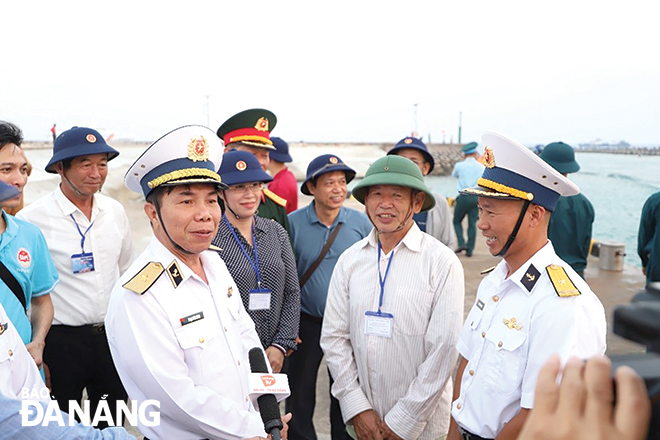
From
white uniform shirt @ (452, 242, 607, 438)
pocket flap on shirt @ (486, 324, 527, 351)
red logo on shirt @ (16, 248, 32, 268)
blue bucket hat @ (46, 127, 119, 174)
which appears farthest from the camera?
blue bucket hat @ (46, 127, 119, 174)

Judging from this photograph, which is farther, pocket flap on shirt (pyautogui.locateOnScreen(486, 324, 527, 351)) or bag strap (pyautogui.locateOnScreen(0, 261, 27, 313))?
bag strap (pyautogui.locateOnScreen(0, 261, 27, 313))

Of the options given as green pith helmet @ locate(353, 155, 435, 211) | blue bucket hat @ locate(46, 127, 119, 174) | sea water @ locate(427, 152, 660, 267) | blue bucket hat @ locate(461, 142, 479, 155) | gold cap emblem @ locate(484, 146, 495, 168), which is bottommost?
sea water @ locate(427, 152, 660, 267)

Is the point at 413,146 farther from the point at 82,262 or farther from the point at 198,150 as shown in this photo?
the point at 82,262

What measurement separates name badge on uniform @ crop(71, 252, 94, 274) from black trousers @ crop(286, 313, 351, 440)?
1484 millimetres

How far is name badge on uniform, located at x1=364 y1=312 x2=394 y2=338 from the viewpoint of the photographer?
2.44 meters

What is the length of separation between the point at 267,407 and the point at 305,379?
70.8 inches

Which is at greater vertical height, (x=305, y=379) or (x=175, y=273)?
(x=175, y=273)

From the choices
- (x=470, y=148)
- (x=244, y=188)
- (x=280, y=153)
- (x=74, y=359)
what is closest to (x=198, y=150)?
(x=244, y=188)

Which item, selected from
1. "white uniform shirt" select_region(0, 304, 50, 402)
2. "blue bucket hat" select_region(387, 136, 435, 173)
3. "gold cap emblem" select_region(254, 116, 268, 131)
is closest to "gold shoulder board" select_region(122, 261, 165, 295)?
"white uniform shirt" select_region(0, 304, 50, 402)

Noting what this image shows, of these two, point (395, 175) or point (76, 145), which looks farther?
point (76, 145)

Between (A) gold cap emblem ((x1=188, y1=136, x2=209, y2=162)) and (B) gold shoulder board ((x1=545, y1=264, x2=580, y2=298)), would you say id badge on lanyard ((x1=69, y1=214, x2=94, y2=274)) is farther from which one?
(B) gold shoulder board ((x1=545, y1=264, x2=580, y2=298))

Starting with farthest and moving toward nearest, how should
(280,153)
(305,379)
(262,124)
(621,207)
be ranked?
(621,207) → (280,153) → (262,124) → (305,379)

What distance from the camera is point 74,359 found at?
288 cm

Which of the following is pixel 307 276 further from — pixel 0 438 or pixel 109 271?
pixel 0 438
